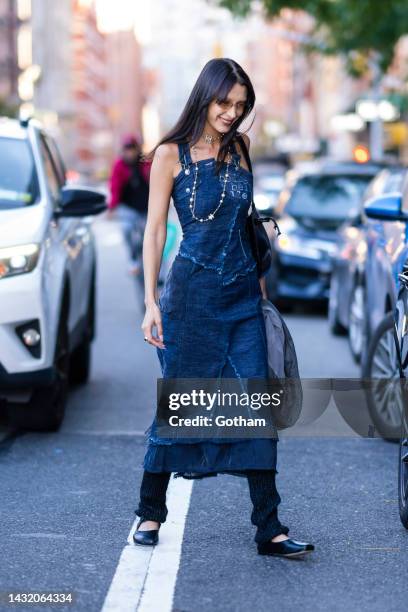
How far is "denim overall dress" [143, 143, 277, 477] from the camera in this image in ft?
17.1

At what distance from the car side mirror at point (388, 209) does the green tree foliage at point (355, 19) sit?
1179 centimetres

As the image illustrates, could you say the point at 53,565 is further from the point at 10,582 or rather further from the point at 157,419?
the point at 157,419

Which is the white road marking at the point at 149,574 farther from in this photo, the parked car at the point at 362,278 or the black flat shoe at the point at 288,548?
the parked car at the point at 362,278

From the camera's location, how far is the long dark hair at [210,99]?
16.8 feet

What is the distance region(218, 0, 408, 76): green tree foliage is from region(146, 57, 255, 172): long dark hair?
46.8ft

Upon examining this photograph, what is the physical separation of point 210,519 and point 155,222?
1403 mm

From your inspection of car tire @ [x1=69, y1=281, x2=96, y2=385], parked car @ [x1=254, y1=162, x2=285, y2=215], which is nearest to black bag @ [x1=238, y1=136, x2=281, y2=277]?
parked car @ [x1=254, y1=162, x2=285, y2=215]

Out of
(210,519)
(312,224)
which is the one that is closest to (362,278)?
(210,519)

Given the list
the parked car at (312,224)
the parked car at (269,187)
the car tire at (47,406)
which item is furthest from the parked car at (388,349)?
the parked car at (312,224)

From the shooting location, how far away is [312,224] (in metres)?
16.0

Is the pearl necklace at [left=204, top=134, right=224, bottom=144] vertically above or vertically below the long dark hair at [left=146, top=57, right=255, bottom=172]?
below

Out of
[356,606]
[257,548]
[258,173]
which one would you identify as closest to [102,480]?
[257,548]

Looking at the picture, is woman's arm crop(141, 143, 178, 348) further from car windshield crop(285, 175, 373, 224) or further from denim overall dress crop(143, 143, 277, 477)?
car windshield crop(285, 175, 373, 224)

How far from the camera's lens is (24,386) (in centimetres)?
764
